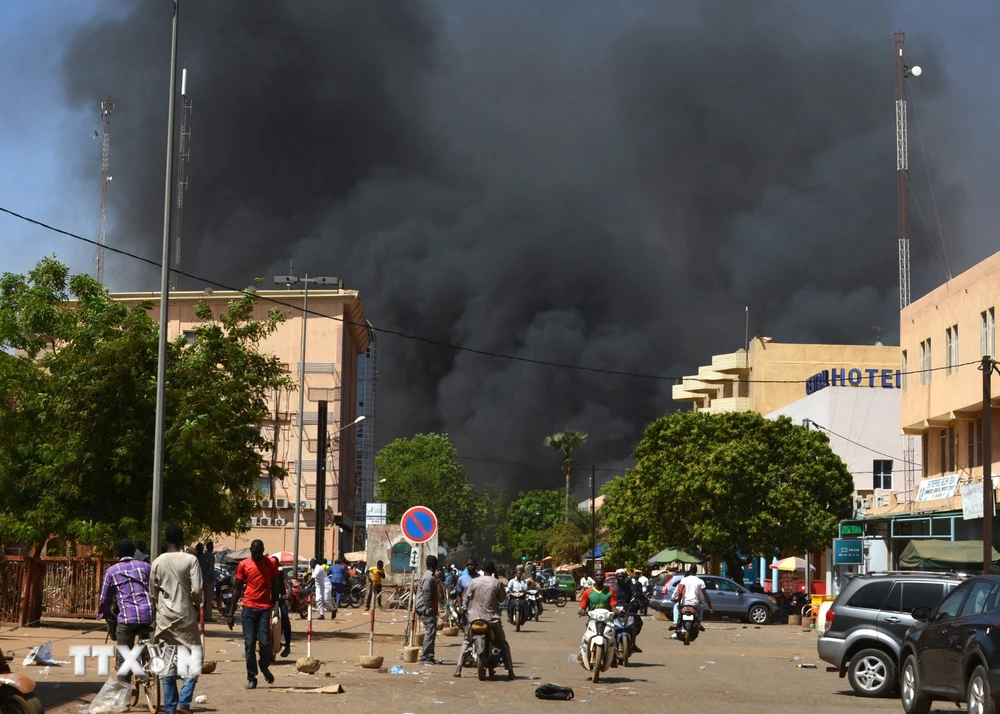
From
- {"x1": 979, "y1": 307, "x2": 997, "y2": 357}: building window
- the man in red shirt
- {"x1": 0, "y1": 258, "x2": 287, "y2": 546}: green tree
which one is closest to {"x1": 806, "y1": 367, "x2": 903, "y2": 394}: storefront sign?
{"x1": 979, "y1": 307, "x2": 997, "y2": 357}: building window

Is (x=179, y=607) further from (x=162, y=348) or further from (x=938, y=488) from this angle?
(x=938, y=488)

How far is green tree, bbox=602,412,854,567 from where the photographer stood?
56.2m

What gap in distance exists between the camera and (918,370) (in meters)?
48.3

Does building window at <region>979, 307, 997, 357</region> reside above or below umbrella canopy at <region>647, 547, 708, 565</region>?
above

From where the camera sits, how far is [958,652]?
13.3m

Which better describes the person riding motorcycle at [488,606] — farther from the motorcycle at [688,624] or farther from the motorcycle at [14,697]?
the motorcycle at [688,624]

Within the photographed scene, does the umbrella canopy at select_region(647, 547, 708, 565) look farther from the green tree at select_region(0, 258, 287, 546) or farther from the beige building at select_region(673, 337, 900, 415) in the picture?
the beige building at select_region(673, 337, 900, 415)

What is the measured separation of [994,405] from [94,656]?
101ft

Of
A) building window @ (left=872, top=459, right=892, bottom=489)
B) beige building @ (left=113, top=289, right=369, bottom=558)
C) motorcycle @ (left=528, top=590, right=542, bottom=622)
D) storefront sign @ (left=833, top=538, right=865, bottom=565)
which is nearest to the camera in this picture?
motorcycle @ (left=528, top=590, right=542, bottom=622)

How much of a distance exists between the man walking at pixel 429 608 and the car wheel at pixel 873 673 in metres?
6.92

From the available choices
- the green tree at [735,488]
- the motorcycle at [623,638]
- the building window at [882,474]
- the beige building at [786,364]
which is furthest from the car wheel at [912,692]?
the beige building at [786,364]

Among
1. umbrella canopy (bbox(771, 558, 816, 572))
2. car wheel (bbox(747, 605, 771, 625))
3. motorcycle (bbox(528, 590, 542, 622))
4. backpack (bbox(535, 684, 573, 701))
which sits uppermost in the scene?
umbrella canopy (bbox(771, 558, 816, 572))

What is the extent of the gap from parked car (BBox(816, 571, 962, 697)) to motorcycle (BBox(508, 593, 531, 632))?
19.8m

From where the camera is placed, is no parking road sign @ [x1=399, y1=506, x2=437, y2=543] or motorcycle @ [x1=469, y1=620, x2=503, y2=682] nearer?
motorcycle @ [x1=469, y1=620, x2=503, y2=682]
